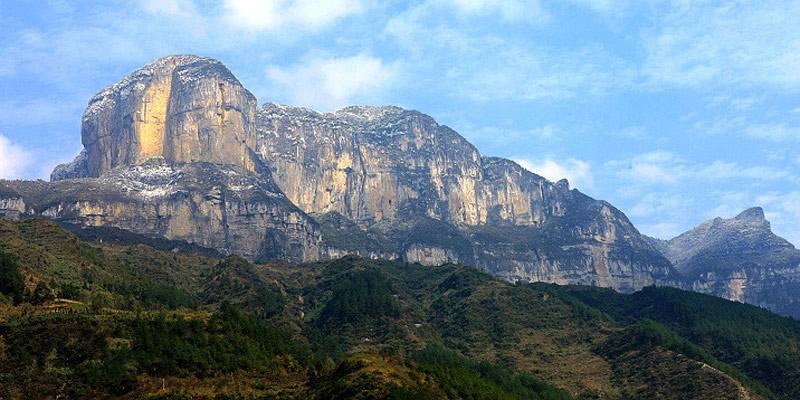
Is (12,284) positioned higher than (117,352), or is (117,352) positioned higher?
(12,284)

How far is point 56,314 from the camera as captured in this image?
174 metres

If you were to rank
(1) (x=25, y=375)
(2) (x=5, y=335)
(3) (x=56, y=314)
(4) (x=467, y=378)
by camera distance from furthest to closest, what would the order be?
(4) (x=467, y=378) → (3) (x=56, y=314) → (2) (x=5, y=335) → (1) (x=25, y=375)

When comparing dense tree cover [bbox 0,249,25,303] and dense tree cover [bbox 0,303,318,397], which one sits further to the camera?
dense tree cover [bbox 0,249,25,303]

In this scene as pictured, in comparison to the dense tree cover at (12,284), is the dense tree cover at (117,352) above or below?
below

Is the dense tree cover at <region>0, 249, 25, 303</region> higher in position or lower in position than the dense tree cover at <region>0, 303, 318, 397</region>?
higher

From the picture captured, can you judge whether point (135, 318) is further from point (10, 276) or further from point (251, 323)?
point (10, 276)

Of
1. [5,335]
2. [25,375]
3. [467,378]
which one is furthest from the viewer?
[467,378]

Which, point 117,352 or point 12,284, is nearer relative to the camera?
point 117,352

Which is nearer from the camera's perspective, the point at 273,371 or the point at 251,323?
the point at 273,371

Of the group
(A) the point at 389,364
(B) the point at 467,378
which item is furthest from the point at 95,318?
(B) the point at 467,378

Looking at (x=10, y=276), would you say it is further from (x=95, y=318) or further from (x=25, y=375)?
(x=25, y=375)

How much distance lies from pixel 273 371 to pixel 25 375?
3963 cm

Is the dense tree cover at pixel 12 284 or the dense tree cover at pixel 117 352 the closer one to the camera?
the dense tree cover at pixel 117 352

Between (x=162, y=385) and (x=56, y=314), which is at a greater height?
(x=56, y=314)
